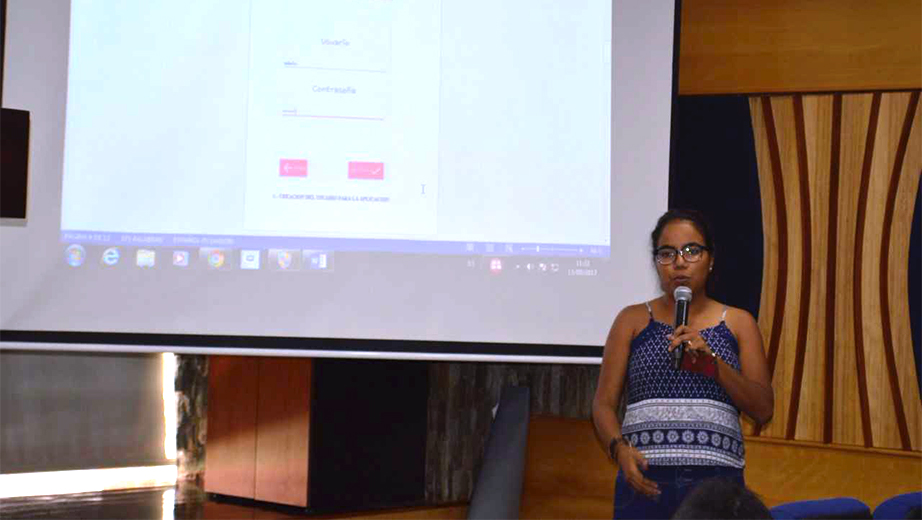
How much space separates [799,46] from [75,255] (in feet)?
8.44

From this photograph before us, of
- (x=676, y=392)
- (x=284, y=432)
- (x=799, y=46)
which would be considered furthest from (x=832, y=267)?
(x=284, y=432)

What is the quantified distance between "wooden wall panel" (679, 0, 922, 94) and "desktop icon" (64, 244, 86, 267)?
7.24ft

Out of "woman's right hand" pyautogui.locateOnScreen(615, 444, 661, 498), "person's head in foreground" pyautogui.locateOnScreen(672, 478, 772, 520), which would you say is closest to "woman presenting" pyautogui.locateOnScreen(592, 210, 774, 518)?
"woman's right hand" pyautogui.locateOnScreen(615, 444, 661, 498)

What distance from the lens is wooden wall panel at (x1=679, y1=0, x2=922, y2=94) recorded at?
12.0 feet

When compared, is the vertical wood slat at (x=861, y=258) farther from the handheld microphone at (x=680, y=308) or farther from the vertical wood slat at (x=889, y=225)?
the handheld microphone at (x=680, y=308)

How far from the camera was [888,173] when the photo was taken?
362 centimetres

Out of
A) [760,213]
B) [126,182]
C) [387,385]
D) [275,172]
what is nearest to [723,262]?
[760,213]

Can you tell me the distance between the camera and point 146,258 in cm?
303

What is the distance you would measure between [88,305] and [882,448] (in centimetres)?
264

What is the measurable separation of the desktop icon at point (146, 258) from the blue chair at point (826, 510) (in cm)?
190

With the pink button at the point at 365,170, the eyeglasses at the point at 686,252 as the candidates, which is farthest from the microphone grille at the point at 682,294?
the pink button at the point at 365,170

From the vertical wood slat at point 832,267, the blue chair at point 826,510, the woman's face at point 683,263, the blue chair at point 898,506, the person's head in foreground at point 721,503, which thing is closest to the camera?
the person's head in foreground at point 721,503

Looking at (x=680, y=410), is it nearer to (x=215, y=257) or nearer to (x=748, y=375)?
(x=748, y=375)

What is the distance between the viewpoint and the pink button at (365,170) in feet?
10.1
